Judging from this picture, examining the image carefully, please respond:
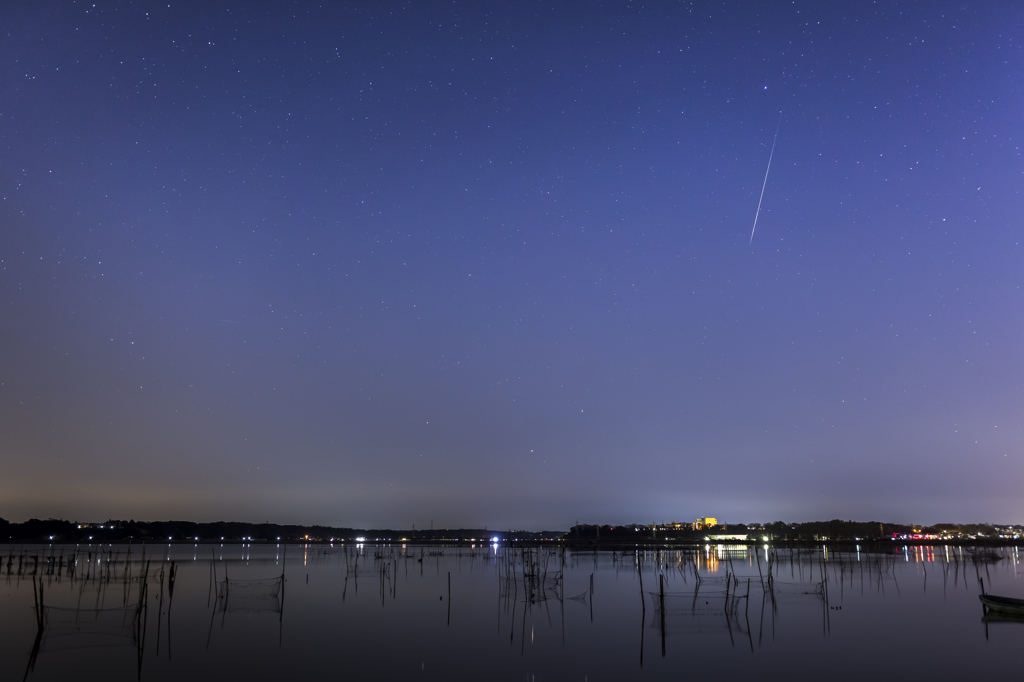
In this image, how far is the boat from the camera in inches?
1144

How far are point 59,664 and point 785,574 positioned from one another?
48.2m

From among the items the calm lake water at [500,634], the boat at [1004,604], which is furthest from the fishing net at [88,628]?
the boat at [1004,604]

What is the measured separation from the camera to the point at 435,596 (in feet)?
131

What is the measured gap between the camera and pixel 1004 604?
97.2ft

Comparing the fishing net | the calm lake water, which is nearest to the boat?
the calm lake water

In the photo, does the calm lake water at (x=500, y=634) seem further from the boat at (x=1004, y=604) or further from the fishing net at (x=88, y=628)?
the boat at (x=1004, y=604)

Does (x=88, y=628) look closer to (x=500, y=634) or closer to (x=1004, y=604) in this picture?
(x=500, y=634)

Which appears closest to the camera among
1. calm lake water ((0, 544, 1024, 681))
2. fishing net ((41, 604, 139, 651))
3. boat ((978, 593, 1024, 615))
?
calm lake water ((0, 544, 1024, 681))

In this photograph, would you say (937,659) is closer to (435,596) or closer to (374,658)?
(374,658)

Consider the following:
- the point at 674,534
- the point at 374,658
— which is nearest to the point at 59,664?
the point at 374,658

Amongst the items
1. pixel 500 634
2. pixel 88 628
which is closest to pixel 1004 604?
pixel 500 634

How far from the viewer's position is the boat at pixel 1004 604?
29.1 meters

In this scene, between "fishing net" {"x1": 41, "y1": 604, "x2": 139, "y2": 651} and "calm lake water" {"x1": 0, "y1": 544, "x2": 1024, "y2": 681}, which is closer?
"calm lake water" {"x1": 0, "y1": 544, "x2": 1024, "y2": 681}

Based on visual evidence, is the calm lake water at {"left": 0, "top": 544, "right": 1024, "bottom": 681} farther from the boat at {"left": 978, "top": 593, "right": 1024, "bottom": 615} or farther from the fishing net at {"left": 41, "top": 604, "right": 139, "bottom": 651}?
the boat at {"left": 978, "top": 593, "right": 1024, "bottom": 615}
